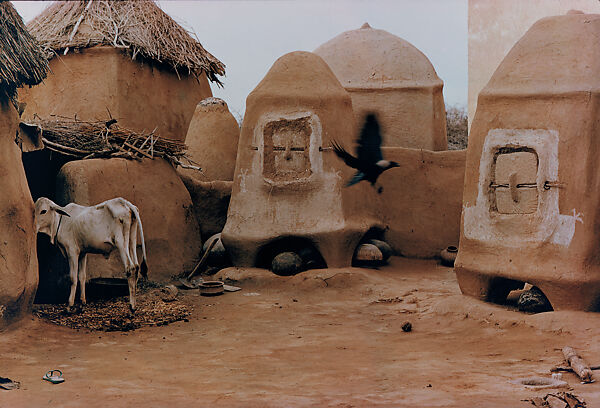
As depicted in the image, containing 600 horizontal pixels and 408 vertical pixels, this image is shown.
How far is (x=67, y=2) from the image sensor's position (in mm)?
13805

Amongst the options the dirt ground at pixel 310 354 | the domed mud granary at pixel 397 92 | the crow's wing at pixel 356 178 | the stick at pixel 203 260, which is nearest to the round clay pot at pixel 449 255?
the dirt ground at pixel 310 354

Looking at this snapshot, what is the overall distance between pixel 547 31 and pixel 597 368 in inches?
150

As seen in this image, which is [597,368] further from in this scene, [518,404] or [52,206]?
[52,206]

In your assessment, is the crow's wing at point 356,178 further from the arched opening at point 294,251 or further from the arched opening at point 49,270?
the arched opening at point 49,270

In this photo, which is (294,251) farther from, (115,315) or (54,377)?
(54,377)

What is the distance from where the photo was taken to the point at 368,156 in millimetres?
11289

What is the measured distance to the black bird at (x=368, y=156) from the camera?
9742mm

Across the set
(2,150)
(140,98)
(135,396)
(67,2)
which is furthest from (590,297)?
(67,2)

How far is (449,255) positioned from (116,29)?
715cm

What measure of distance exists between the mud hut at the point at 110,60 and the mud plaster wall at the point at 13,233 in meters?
5.52

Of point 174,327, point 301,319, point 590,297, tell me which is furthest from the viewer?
point 301,319

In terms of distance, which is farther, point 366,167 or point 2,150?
point 366,167


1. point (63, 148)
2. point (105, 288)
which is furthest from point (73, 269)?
point (63, 148)

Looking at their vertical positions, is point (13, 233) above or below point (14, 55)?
below
